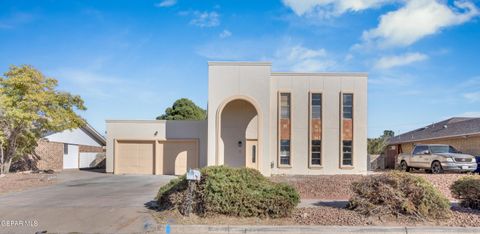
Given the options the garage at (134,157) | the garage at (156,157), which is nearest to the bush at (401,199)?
the garage at (156,157)

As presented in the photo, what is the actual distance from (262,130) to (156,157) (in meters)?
6.93

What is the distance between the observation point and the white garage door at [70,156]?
27877 millimetres

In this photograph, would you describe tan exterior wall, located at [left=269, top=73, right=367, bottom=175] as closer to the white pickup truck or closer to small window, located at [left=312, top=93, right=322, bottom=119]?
small window, located at [left=312, top=93, right=322, bottom=119]

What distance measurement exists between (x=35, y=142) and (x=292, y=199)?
59.1 feet

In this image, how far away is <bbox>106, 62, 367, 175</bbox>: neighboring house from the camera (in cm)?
2059

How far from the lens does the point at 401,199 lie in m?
9.21

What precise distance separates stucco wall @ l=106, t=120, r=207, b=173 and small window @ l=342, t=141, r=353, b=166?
25.8 feet

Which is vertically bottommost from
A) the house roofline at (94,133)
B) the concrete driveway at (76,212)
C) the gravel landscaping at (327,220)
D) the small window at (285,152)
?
the concrete driveway at (76,212)

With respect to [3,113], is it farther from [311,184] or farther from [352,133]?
[352,133]

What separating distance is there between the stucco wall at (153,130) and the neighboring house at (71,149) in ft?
8.17

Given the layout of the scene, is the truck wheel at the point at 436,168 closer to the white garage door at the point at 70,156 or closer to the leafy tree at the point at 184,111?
the white garage door at the point at 70,156

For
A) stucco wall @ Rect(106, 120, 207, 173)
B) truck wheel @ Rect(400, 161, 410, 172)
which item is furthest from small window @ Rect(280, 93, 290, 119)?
truck wheel @ Rect(400, 161, 410, 172)

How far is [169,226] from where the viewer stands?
8500mm

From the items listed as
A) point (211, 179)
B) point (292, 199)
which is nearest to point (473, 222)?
point (292, 199)
